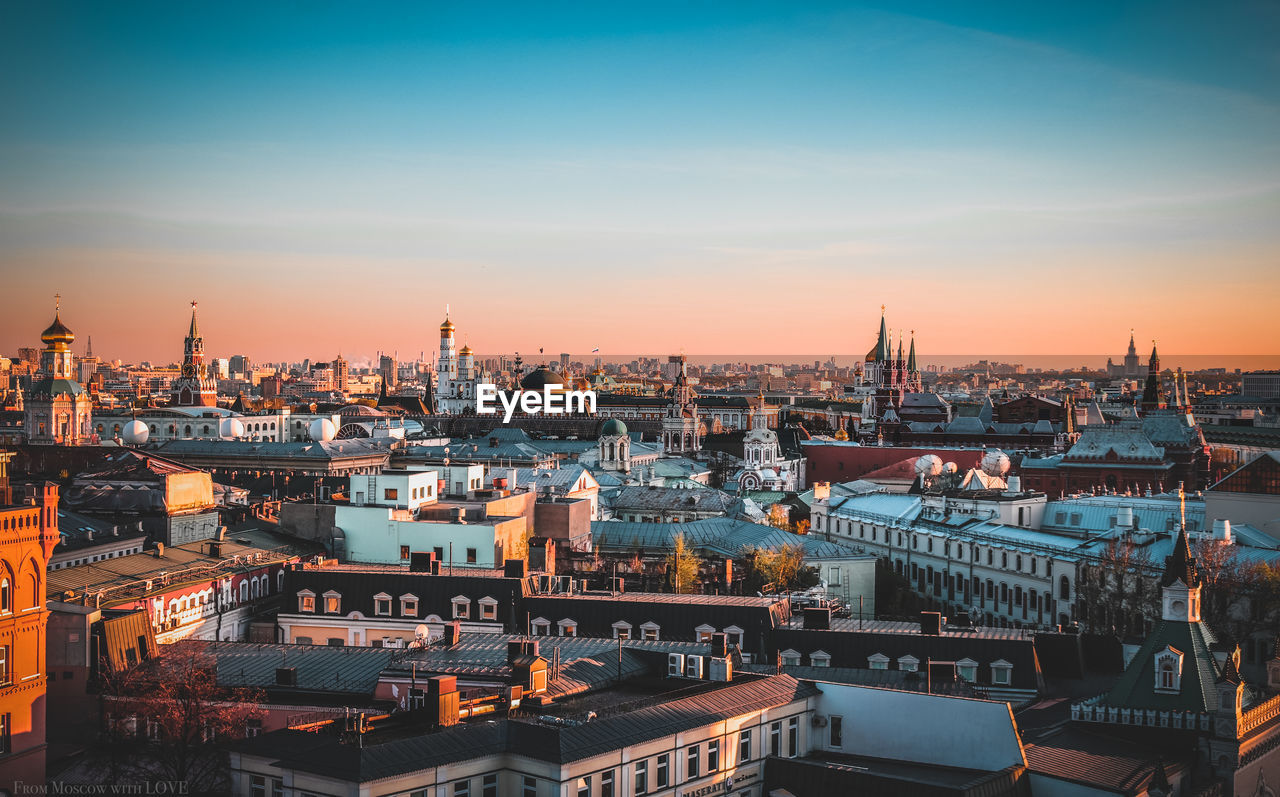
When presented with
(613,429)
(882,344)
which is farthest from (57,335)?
(882,344)

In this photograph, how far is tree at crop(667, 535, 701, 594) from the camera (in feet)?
185

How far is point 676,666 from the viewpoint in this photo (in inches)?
1346

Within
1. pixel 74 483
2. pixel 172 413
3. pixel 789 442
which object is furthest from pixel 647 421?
pixel 74 483

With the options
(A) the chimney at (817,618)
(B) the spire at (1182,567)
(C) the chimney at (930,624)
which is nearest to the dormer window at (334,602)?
(A) the chimney at (817,618)

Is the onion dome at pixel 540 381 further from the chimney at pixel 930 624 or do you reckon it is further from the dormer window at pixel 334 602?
the chimney at pixel 930 624

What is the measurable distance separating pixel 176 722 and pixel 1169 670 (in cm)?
2319

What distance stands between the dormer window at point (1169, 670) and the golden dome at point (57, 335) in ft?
400

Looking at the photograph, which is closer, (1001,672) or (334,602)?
(1001,672)

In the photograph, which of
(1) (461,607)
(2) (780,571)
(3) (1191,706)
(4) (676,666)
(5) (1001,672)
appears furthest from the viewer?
(2) (780,571)

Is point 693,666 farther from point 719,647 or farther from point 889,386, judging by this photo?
point 889,386

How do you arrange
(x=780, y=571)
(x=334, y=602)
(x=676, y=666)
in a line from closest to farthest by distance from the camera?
(x=676, y=666) < (x=334, y=602) < (x=780, y=571)

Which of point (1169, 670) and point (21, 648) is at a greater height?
point (21, 648)

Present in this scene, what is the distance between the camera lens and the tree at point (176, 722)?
30656mm

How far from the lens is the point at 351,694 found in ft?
110
